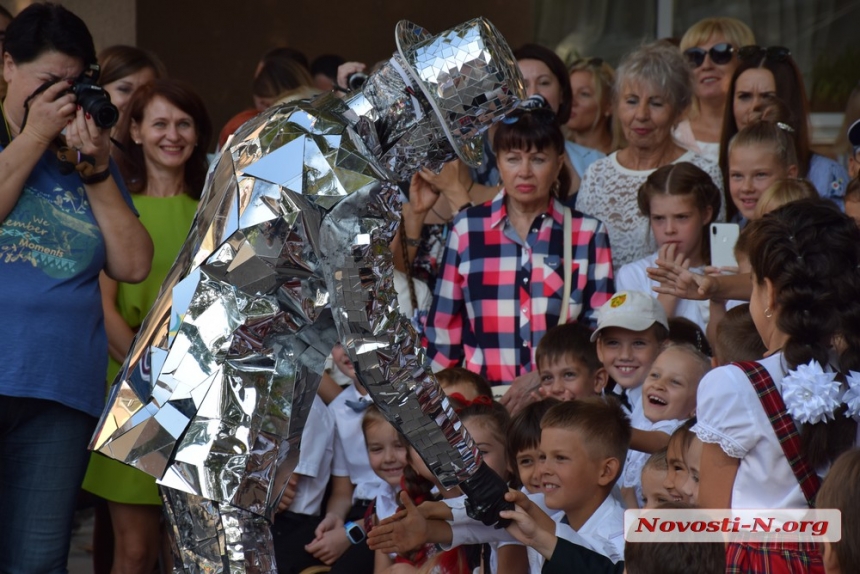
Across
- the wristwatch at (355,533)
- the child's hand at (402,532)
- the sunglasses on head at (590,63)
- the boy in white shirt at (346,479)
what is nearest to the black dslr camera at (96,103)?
the child's hand at (402,532)

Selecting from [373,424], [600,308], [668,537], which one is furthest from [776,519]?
[373,424]

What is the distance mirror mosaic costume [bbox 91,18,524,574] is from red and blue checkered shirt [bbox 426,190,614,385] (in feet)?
4.35

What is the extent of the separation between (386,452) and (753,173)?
152cm

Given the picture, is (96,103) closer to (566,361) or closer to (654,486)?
(566,361)

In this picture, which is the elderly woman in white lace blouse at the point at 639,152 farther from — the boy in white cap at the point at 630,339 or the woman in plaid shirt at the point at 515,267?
the boy in white cap at the point at 630,339

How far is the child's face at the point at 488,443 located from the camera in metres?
3.59

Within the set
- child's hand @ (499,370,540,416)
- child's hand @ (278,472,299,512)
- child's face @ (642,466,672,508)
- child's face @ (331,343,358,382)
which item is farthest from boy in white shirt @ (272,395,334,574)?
child's face @ (642,466,672,508)

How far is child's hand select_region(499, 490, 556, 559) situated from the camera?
284cm

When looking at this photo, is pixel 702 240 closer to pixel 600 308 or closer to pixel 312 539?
pixel 600 308

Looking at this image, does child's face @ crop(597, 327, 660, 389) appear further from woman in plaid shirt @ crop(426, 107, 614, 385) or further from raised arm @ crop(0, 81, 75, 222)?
raised arm @ crop(0, 81, 75, 222)

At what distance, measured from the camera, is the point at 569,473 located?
3.22 meters

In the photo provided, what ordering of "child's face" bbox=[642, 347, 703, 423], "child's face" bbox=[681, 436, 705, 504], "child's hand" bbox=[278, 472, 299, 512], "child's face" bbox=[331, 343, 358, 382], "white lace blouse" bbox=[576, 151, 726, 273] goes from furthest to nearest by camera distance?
1. "white lace blouse" bbox=[576, 151, 726, 273]
2. "child's face" bbox=[331, 343, 358, 382]
3. "child's hand" bbox=[278, 472, 299, 512]
4. "child's face" bbox=[642, 347, 703, 423]
5. "child's face" bbox=[681, 436, 705, 504]

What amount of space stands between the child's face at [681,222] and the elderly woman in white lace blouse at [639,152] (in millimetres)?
239

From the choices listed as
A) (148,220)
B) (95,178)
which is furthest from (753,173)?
(95,178)
